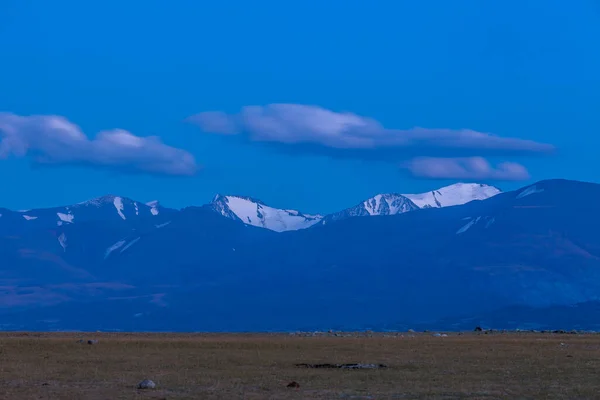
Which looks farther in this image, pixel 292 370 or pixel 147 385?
pixel 292 370

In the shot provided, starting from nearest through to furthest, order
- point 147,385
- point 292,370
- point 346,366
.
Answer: point 147,385 → point 292,370 → point 346,366

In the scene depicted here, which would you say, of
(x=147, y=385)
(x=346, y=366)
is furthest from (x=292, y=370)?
(x=147, y=385)

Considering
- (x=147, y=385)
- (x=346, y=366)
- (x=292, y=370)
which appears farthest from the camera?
(x=346, y=366)

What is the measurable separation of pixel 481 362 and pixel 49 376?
2073 cm

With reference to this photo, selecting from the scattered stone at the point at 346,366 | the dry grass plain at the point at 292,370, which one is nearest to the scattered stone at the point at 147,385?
the dry grass plain at the point at 292,370

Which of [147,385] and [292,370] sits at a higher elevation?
[292,370]

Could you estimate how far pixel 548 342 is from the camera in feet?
246

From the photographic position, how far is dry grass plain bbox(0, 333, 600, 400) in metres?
43.7

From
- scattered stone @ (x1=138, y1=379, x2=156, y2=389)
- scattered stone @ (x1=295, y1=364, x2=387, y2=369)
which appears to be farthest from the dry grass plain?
scattered stone @ (x1=295, y1=364, x2=387, y2=369)

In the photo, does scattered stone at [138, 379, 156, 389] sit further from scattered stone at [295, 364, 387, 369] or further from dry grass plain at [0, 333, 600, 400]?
scattered stone at [295, 364, 387, 369]

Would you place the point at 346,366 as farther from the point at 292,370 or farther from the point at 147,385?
the point at 147,385

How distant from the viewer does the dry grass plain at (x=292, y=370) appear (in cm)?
4366

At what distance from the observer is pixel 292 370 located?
Answer: 173 feet

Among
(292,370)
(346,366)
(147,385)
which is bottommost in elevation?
(147,385)
